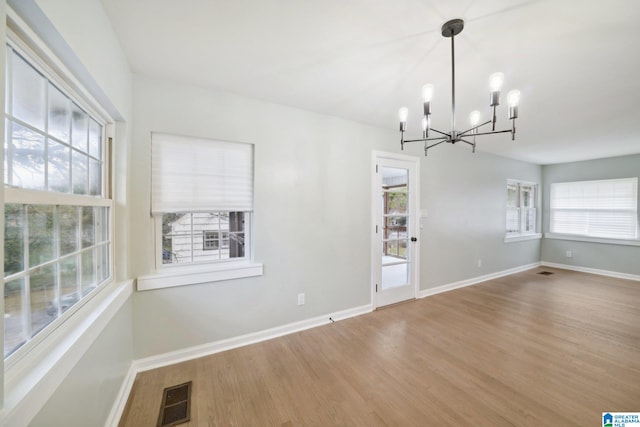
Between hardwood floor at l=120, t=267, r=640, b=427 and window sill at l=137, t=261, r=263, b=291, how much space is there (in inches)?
27.9

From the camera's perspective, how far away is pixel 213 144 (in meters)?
2.35

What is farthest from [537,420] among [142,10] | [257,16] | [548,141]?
[548,141]

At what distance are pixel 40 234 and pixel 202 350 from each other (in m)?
1.71

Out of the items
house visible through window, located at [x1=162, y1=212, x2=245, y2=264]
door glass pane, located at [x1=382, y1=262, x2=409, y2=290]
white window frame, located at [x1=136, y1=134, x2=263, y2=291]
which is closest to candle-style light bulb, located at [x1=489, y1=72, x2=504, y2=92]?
white window frame, located at [x1=136, y1=134, x2=263, y2=291]

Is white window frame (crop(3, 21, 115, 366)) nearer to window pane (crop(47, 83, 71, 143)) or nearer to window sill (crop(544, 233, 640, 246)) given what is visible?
window pane (crop(47, 83, 71, 143))

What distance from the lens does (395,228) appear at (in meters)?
3.61

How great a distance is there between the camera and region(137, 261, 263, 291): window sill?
2.07m

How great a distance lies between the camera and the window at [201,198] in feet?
7.09

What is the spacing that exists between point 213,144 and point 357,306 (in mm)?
2545

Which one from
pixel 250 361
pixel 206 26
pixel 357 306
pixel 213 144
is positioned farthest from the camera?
pixel 357 306

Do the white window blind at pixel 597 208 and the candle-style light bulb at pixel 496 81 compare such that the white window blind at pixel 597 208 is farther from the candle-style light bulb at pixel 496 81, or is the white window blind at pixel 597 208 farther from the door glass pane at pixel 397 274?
the candle-style light bulb at pixel 496 81

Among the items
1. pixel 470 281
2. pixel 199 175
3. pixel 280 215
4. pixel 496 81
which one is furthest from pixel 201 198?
pixel 470 281

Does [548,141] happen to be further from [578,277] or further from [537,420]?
[537,420]

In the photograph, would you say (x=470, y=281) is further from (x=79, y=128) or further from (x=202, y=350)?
(x=79, y=128)
